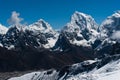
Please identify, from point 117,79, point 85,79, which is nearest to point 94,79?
point 85,79

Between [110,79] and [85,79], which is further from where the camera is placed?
[85,79]

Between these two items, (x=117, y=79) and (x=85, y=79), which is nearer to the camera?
(x=117, y=79)

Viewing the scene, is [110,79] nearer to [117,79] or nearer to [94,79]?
[117,79]

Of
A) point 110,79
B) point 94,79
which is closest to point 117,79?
point 110,79

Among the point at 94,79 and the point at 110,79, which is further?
the point at 94,79

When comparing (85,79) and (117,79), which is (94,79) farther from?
(117,79)

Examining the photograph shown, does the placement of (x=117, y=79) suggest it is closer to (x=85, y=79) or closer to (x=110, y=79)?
(x=110, y=79)
